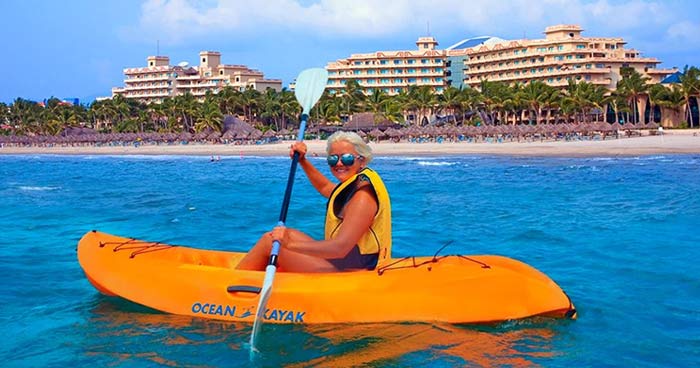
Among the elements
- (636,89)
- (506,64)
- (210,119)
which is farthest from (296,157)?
(506,64)

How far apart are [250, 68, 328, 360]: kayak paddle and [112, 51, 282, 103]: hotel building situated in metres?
89.7

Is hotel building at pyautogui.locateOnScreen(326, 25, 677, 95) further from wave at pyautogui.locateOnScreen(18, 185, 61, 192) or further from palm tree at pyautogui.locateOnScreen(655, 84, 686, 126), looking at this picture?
wave at pyautogui.locateOnScreen(18, 185, 61, 192)

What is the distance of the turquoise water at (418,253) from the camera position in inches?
206

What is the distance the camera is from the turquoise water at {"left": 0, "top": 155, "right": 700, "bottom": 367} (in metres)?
5.22

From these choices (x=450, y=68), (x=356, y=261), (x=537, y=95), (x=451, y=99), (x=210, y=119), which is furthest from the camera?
(x=450, y=68)

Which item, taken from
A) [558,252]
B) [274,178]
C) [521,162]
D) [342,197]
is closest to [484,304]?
[342,197]

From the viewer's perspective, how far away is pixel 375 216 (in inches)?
205

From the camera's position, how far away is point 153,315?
241 inches

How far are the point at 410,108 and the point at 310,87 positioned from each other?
2421 inches

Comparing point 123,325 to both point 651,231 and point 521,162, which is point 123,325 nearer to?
point 651,231

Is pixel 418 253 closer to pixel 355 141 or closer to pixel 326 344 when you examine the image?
pixel 326 344

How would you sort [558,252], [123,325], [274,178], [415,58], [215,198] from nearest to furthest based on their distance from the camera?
[123,325] < [558,252] < [215,198] < [274,178] < [415,58]

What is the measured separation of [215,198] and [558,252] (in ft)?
35.8

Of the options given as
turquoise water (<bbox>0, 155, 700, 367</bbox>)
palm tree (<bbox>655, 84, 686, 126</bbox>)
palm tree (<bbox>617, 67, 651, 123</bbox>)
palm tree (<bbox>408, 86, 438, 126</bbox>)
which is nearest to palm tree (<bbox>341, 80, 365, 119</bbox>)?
palm tree (<bbox>408, 86, 438, 126</bbox>)
